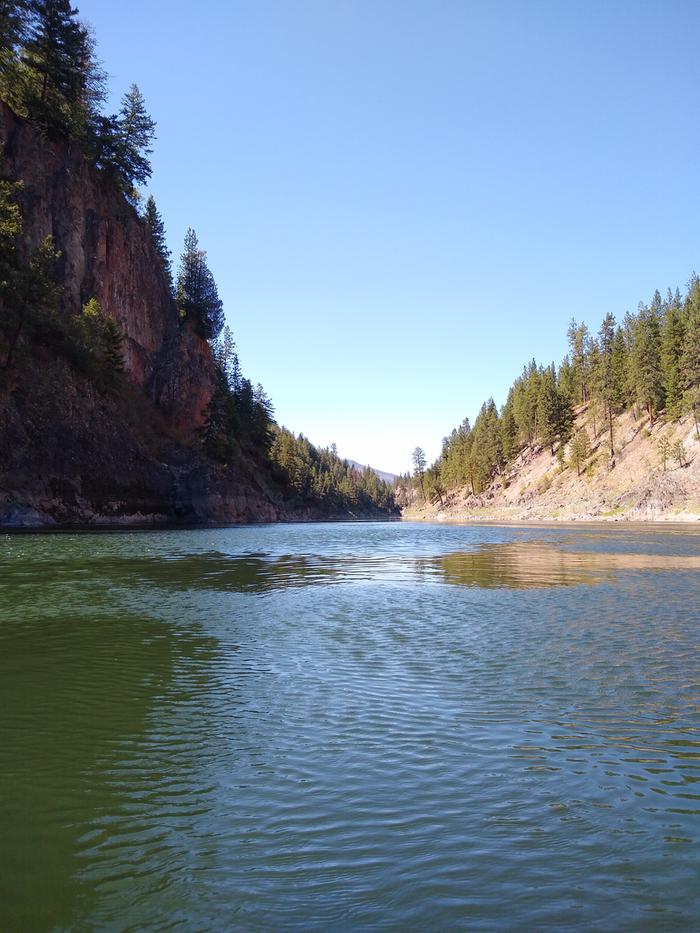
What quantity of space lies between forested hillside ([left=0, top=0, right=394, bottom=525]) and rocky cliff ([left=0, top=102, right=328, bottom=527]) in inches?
6.9

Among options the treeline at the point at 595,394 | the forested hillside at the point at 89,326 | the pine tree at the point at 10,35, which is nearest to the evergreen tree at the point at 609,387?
the treeline at the point at 595,394

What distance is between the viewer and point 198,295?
342 ft

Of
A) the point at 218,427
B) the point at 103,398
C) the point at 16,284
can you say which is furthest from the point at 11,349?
the point at 218,427

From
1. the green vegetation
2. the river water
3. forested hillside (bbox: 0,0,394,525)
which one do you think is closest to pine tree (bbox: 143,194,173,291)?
forested hillside (bbox: 0,0,394,525)

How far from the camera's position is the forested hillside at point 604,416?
292 feet

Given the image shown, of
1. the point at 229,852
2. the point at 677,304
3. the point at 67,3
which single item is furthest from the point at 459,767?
the point at 677,304

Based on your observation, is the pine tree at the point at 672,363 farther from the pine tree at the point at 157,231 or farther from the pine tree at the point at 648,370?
the pine tree at the point at 157,231

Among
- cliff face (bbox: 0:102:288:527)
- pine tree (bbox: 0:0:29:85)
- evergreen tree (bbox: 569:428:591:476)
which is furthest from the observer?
evergreen tree (bbox: 569:428:591:476)

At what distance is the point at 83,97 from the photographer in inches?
2975

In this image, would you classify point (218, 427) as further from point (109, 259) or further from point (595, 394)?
point (595, 394)

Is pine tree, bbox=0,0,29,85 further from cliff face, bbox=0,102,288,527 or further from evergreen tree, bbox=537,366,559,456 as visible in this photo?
evergreen tree, bbox=537,366,559,456

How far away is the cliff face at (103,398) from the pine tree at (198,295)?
6119mm

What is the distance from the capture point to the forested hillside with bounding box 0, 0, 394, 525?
170 ft

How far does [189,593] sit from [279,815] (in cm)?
1549
